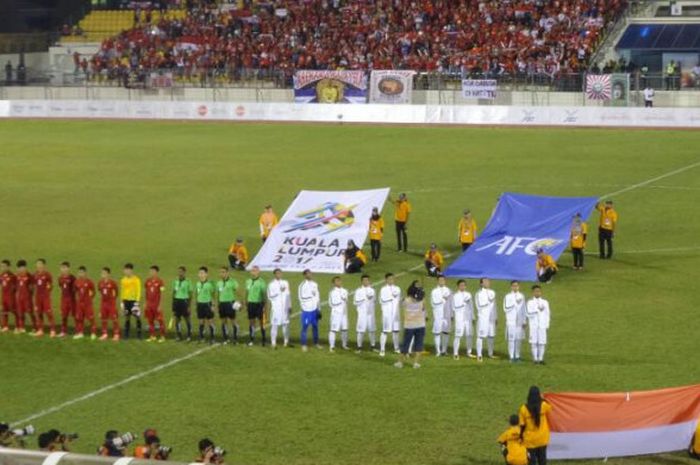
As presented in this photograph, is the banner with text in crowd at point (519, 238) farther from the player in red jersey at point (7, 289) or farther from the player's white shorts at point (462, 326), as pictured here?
the player in red jersey at point (7, 289)

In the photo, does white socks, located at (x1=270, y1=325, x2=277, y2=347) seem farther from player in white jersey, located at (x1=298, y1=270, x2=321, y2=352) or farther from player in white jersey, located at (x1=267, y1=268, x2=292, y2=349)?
player in white jersey, located at (x1=298, y1=270, x2=321, y2=352)

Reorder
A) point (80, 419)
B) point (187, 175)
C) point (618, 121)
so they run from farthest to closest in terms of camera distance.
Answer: point (618, 121), point (187, 175), point (80, 419)

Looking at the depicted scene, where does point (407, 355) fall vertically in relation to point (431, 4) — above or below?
below

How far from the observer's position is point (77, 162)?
52.5 metres

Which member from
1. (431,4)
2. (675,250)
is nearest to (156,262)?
(675,250)

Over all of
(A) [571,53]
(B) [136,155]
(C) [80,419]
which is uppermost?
(A) [571,53]

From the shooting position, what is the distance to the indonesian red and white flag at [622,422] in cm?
1752

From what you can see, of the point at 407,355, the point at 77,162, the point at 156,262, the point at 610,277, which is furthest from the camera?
the point at 77,162

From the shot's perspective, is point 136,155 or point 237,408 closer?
point 237,408

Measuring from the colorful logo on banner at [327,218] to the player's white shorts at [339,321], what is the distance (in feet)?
23.8

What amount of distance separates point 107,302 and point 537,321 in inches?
326

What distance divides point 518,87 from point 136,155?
19474mm

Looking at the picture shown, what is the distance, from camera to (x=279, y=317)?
25.3m

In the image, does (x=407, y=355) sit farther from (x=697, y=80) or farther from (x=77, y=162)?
(x=697, y=80)
